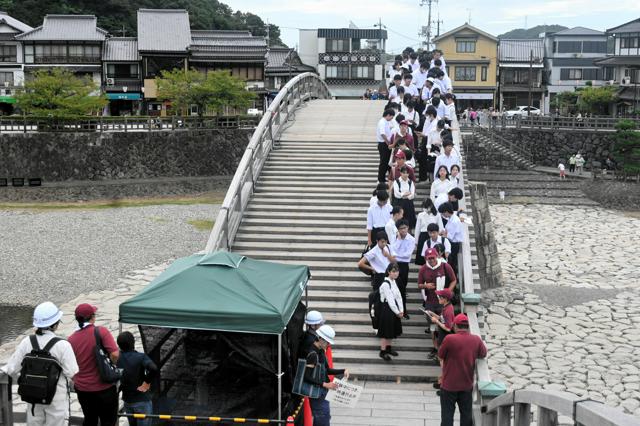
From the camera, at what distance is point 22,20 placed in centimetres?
5500

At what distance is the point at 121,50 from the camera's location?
47688 mm

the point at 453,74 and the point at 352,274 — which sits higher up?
the point at 453,74

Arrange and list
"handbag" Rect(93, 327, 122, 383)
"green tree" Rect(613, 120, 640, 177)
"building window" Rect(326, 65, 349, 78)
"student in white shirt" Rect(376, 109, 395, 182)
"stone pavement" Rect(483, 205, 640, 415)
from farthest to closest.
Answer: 1. "building window" Rect(326, 65, 349, 78)
2. "green tree" Rect(613, 120, 640, 177)
3. "student in white shirt" Rect(376, 109, 395, 182)
4. "stone pavement" Rect(483, 205, 640, 415)
5. "handbag" Rect(93, 327, 122, 383)

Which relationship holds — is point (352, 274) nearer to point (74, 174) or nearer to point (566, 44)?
point (74, 174)

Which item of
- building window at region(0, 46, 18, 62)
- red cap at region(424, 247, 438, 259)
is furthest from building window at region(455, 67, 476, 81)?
red cap at region(424, 247, 438, 259)

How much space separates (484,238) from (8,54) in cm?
3851

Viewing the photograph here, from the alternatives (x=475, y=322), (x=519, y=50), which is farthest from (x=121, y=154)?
(x=519, y=50)

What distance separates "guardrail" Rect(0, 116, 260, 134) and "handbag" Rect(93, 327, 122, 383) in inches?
1246

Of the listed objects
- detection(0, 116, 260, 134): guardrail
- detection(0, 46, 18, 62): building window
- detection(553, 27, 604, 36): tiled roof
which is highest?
detection(553, 27, 604, 36): tiled roof

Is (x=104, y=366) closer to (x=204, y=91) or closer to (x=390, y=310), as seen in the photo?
(x=390, y=310)

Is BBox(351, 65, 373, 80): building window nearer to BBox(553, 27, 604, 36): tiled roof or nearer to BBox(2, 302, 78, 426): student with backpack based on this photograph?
BBox(553, 27, 604, 36): tiled roof

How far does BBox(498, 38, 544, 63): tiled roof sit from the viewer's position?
192 ft

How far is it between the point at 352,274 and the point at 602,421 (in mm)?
8446

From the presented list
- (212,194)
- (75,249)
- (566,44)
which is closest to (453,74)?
(566,44)
